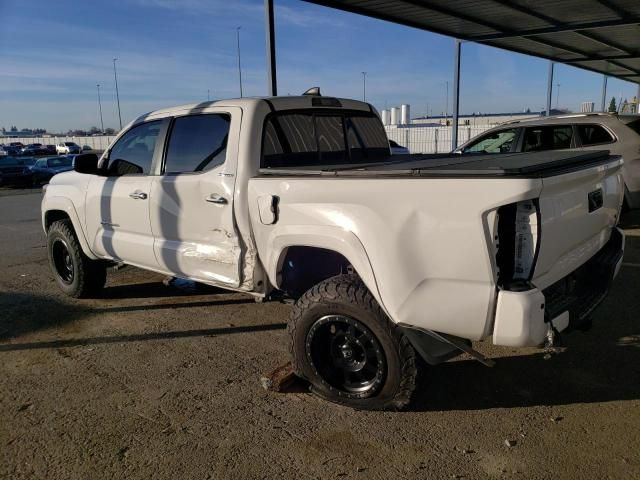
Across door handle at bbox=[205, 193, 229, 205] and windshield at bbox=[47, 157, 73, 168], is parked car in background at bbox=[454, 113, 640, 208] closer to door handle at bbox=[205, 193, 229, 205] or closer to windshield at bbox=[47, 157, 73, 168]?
door handle at bbox=[205, 193, 229, 205]

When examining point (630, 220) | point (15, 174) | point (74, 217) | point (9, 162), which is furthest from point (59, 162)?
point (630, 220)

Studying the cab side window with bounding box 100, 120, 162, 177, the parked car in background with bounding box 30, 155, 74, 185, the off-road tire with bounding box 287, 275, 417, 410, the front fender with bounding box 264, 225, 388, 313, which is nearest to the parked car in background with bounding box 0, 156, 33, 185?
the parked car in background with bounding box 30, 155, 74, 185

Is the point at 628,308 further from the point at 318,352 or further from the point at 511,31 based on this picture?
the point at 511,31

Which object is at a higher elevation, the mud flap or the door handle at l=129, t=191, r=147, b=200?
the door handle at l=129, t=191, r=147, b=200


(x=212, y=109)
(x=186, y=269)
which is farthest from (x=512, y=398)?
(x=212, y=109)

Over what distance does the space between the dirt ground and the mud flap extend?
0.99 ft

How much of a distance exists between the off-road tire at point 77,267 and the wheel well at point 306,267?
2.78 m

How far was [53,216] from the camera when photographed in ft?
19.5

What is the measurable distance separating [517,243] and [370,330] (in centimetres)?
97

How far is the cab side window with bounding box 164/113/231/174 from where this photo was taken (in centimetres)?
394

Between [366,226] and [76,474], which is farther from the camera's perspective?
[366,226]

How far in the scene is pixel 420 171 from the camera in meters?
2.73

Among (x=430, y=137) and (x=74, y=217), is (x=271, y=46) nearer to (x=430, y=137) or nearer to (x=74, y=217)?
(x=74, y=217)

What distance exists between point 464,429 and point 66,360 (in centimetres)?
307
